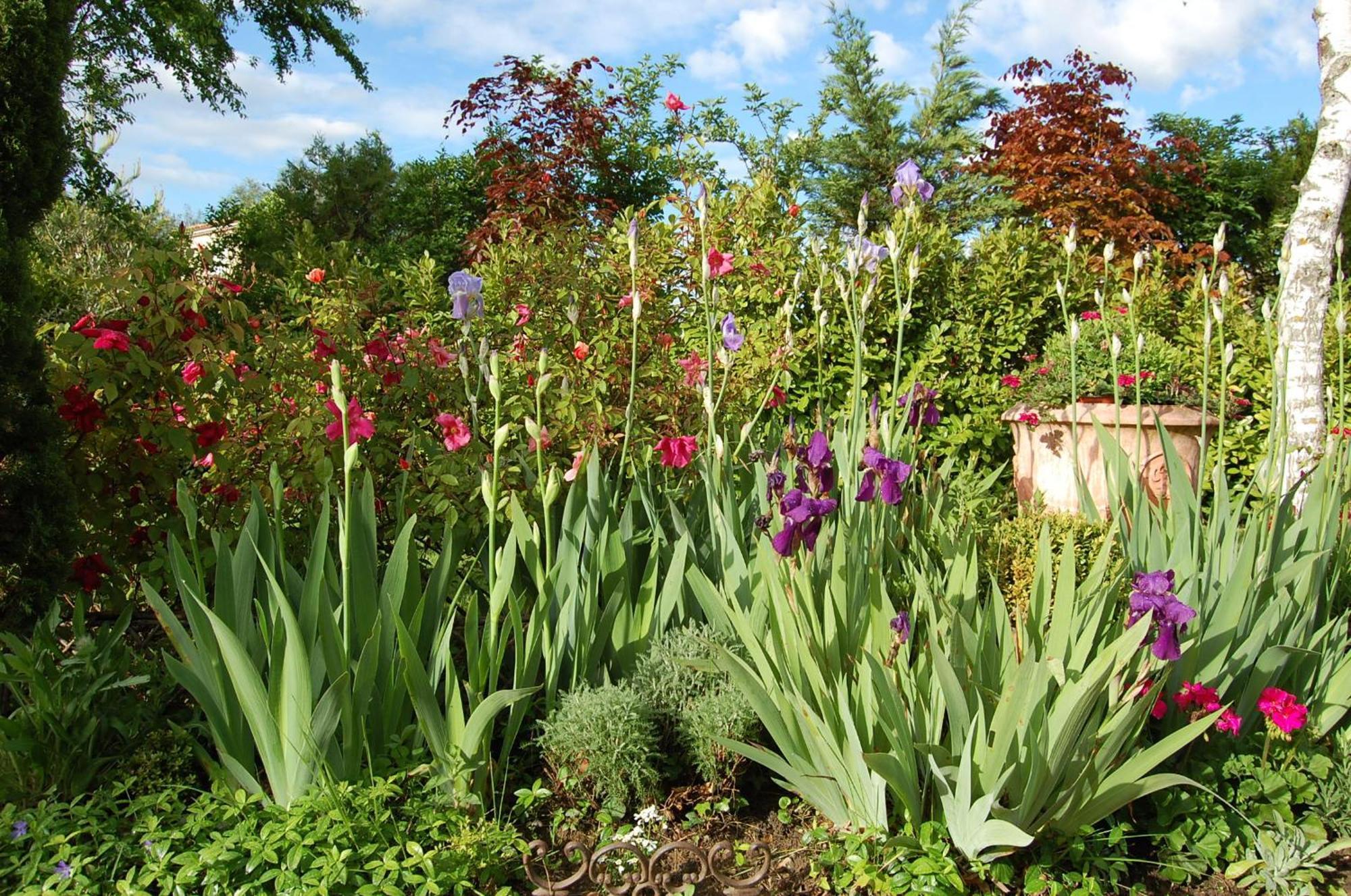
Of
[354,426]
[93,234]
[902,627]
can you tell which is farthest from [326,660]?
[93,234]

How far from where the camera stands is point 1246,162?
40.9 feet

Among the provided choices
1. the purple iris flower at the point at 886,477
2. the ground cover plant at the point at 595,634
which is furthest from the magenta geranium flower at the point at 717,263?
the purple iris flower at the point at 886,477

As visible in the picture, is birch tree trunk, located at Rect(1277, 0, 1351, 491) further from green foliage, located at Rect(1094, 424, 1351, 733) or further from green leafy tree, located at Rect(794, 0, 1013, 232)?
green leafy tree, located at Rect(794, 0, 1013, 232)

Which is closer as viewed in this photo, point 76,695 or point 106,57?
point 76,695

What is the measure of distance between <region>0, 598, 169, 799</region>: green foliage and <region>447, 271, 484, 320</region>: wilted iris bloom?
1.19m

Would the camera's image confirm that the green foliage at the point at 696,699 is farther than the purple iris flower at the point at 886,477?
Yes

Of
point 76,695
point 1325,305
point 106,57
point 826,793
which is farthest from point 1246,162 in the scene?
point 106,57

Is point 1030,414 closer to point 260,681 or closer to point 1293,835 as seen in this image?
point 1293,835

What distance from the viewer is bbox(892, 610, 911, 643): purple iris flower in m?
1.95

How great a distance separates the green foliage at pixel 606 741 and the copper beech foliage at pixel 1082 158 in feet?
28.3

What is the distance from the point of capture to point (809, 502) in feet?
6.26

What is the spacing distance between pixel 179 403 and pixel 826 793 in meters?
2.39

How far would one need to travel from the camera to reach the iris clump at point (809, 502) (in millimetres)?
1907

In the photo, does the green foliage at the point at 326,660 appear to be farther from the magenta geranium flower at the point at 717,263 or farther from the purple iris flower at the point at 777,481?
the magenta geranium flower at the point at 717,263
